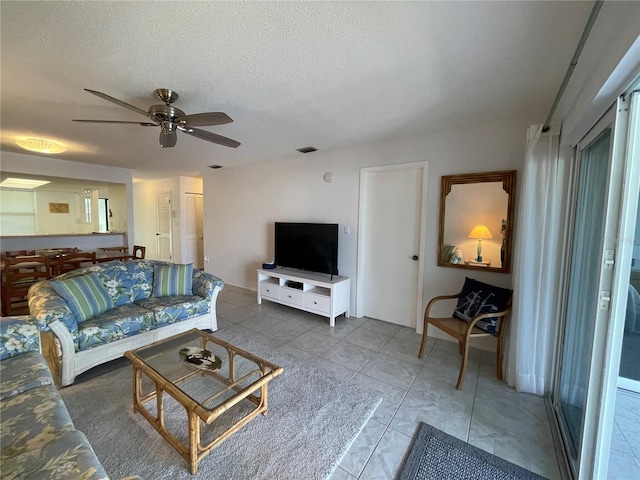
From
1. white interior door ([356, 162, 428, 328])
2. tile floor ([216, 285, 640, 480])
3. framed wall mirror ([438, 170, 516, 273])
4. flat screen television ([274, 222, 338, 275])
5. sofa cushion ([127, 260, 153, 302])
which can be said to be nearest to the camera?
tile floor ([216, 285, 640, 480])

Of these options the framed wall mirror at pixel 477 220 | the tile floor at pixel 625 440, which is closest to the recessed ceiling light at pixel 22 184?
the framed wall mirror at pixel 477 220

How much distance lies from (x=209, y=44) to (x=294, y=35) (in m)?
0.49

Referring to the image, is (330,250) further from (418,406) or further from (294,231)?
(418,406)

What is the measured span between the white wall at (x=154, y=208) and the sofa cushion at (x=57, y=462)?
557 centimetres

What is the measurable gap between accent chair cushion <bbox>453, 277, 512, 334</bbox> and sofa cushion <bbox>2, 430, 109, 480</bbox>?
2.59 m

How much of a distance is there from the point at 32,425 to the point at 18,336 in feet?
3.10

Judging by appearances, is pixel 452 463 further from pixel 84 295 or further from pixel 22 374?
pixel 84 295

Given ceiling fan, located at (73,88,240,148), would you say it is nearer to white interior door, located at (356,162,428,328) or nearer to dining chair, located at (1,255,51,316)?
white interior door, located at (356,162,428,328)

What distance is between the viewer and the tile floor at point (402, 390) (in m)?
1.57

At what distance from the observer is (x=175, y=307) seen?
110 inches

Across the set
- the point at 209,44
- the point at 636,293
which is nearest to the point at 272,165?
the point at 209,44

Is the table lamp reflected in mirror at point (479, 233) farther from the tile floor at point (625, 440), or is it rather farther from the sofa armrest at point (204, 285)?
the sofa armrest at point (204, 285)

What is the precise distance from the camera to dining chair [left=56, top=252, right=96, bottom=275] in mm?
3900

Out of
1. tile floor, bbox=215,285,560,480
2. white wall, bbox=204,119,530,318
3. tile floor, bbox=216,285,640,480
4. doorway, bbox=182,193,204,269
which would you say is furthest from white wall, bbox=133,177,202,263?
tile floor, bbox=216,285,640,480
